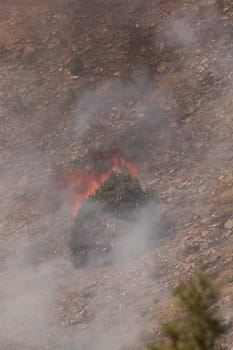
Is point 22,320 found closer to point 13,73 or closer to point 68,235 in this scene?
point 68,235

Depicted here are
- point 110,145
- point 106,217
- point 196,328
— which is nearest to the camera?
point 196,328

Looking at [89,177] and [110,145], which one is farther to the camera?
[110,145]

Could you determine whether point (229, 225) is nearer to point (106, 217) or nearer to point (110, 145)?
point (106, 217)

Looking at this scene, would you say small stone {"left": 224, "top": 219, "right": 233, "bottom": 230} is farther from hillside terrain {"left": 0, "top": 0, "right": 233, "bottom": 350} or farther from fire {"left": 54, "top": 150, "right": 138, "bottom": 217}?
fire {"left": 54, "top": 150, "right": 138, "bottom": 217}

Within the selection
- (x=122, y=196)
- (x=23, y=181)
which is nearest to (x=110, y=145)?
(x=23, y=181)

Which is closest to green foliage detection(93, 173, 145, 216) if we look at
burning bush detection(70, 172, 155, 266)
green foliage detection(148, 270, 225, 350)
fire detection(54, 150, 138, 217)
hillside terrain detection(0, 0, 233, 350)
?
burning bush detection(70, 172, 155, 266)

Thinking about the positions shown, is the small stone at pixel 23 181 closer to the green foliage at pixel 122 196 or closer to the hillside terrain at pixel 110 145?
the hillside terrain at pixel 110 145
